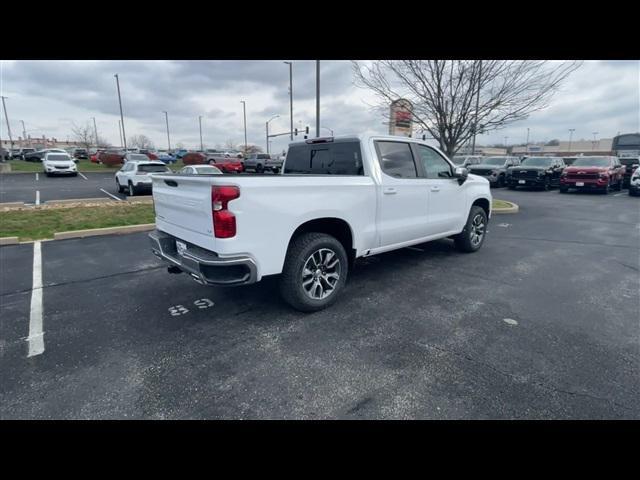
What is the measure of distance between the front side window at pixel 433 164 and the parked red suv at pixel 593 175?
15.9 meters

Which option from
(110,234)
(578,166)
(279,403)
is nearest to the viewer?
(279,403)

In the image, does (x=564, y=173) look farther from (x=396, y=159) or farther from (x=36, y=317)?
(x=36, y=317)

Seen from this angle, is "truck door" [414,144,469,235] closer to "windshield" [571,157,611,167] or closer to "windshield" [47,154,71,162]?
"windshield" [571,157,611,167]

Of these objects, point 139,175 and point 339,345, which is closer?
point 339,345

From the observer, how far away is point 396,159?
478 centimetres

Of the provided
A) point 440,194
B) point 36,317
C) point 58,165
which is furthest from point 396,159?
point 58,165

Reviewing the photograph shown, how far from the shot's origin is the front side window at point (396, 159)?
4.56 metres

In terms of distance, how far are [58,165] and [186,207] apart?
2721 centimetres

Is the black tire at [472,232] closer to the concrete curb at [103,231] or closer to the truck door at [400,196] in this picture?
the truck door at [400,196]

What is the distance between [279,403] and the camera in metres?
2.46
